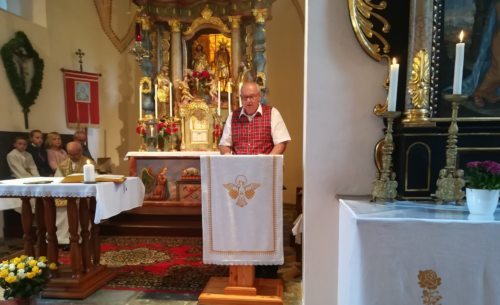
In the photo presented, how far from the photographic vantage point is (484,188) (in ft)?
5.27

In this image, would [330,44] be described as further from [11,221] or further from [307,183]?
[11,221]

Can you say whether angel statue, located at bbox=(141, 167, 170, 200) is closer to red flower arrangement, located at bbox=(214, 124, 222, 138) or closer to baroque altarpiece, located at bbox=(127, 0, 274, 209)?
baroque altarpiece, located at bbox=(127, 0, 274, 209)

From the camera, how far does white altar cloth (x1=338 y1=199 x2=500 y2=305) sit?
4.87 feet

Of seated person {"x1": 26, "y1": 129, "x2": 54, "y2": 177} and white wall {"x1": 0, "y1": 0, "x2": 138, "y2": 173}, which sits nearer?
seated person {"x1": 26, "y1": 129, "x2": 54, "y2": 177}

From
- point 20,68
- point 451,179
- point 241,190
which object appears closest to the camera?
point 451,179

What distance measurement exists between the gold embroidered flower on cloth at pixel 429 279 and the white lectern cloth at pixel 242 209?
1123mm

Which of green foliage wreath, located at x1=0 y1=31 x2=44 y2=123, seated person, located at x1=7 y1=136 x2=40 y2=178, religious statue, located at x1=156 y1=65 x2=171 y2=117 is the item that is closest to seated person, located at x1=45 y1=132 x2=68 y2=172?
seated person, located at x1=7 y1=136 x2=40 y2=178

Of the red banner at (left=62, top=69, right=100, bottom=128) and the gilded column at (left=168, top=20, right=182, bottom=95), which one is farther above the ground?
the gilded column at (left=168, top=20, right=182, bottom=95)

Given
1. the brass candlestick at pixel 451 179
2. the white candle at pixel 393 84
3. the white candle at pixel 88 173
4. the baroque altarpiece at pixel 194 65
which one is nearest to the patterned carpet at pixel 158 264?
the white candle at pixel 88 173

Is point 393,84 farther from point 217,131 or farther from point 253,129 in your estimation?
point 217,131

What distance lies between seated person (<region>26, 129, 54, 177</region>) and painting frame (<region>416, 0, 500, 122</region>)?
203 inches

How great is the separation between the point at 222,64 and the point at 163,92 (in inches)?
50.6

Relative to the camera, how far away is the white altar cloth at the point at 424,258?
148 cm

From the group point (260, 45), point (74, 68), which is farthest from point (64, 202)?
point (260, 45)
